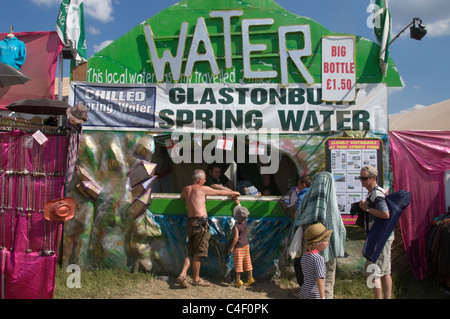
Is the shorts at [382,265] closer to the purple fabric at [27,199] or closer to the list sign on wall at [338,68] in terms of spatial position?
the list sign on wall at [338,68]

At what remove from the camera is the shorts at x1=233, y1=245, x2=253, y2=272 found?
5.66m

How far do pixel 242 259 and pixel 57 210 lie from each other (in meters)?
2.98

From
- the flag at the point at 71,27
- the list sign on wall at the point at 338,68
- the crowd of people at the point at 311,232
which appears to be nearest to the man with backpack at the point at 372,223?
the crowd of people at the point at 311,232

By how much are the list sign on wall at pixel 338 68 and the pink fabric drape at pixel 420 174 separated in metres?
1.12

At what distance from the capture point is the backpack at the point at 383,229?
4.51 metres

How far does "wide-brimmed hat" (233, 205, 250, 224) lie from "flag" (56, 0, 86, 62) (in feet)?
13.1

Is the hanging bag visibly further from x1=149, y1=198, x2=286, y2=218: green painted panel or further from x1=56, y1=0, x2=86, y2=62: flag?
x1=56, y1=0, x2=86, y2=62: flag

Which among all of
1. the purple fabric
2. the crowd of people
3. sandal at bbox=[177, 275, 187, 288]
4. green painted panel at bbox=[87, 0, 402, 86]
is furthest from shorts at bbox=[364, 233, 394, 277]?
the purple fabric

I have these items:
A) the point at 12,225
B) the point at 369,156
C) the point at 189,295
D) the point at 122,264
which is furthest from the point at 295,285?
the point at 12,225

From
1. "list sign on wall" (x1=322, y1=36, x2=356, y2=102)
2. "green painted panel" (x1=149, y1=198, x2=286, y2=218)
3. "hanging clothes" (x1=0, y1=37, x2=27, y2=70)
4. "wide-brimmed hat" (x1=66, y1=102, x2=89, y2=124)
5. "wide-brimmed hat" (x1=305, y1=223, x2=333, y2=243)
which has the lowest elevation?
"wide-brimmed hat" (x1=305, y1=223, x2=333, y2=243)

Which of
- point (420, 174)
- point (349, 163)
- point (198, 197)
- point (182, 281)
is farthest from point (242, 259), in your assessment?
point (420, 174)

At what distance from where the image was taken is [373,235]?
460cm

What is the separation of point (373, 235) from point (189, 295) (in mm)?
2781

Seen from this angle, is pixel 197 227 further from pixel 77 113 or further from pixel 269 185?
pixel 77 113
